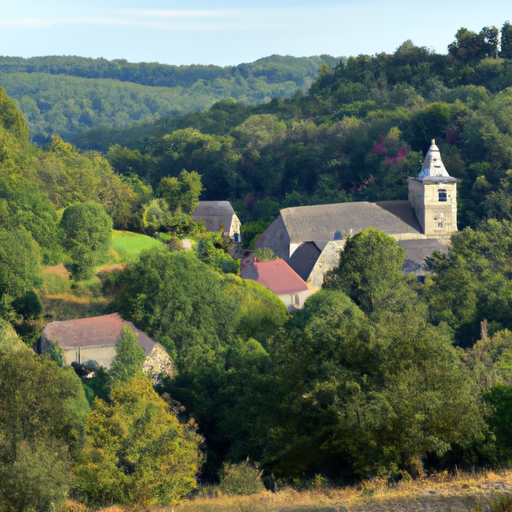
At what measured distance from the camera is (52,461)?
1759cm

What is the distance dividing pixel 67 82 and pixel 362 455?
7334 inches

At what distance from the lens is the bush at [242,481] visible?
18.0m

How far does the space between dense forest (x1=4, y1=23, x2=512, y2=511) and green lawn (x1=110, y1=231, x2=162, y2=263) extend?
2.66ft

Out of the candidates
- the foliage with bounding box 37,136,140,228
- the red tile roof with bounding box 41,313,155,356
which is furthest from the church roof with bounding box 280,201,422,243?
the red tile roof with bounding box 41,313,155,356

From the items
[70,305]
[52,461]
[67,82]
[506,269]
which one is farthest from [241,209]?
[67,82]

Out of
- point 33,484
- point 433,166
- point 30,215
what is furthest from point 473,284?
point 33,484

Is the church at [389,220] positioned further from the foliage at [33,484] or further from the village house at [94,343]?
the foliage at [33,484]

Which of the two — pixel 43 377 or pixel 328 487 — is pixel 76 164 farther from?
pixel 328 487

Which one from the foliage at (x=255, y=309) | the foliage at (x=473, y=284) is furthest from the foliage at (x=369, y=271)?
the foliage at (x=255, y=309)

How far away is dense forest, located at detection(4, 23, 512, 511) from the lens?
18.4 meters

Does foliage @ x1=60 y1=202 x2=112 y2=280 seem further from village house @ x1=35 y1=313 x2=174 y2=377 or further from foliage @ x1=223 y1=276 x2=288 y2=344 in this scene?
village house @ x1=35 y1=313 x2=174 y2=377

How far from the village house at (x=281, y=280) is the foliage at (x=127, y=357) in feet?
34.1

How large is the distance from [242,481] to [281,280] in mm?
20774

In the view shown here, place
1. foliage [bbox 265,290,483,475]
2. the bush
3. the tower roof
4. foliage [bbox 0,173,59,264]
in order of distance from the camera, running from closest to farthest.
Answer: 1. the bush
2. foliage [bbox 265,290,483,475]
3. foliage [bbox 0,173,59,264]
4. the tower roof
